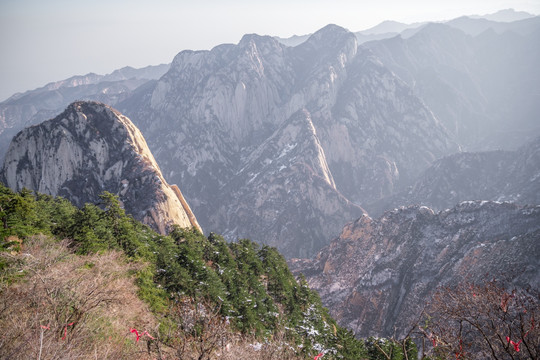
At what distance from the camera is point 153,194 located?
6494cm

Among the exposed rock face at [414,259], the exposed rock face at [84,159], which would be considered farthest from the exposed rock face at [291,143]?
the exposed rock face at [84,159]

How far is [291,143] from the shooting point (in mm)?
152250

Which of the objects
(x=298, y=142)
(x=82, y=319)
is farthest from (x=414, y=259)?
(x=298, y=142)

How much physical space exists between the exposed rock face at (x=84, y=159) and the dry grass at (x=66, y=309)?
46178 millimetres

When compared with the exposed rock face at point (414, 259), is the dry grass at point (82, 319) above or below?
above

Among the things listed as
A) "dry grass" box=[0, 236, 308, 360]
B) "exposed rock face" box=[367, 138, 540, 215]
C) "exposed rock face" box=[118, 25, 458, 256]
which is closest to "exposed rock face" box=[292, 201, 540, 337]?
"dry grass" box=[0, 236, 308, 360]

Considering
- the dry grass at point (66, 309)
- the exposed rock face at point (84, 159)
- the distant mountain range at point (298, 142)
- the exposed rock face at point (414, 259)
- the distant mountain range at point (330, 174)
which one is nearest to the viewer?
the dry grass at point (66, 309)

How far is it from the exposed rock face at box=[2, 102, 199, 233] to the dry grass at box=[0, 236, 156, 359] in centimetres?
4618

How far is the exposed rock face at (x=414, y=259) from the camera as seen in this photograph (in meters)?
50.8

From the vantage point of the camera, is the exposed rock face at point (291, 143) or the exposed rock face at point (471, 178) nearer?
the exposed rock face at point (471, 178)

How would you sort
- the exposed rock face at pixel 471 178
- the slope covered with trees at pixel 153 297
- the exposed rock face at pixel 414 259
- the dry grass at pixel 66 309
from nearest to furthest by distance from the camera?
1. the dry grass at pixel 66 309
2. the slope covered with trees at pixel 153 297
3. the exposed rock face at pixel 414 259
4. the exposed rock face at pixel 471 178

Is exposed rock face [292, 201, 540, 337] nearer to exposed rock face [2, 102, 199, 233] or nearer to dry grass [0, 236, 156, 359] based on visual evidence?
exposed rock face [2, 102, 199, 233]

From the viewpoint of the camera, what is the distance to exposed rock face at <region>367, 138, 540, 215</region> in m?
117

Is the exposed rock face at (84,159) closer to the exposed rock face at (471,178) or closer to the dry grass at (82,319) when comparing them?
the dry grass at (82,319)
